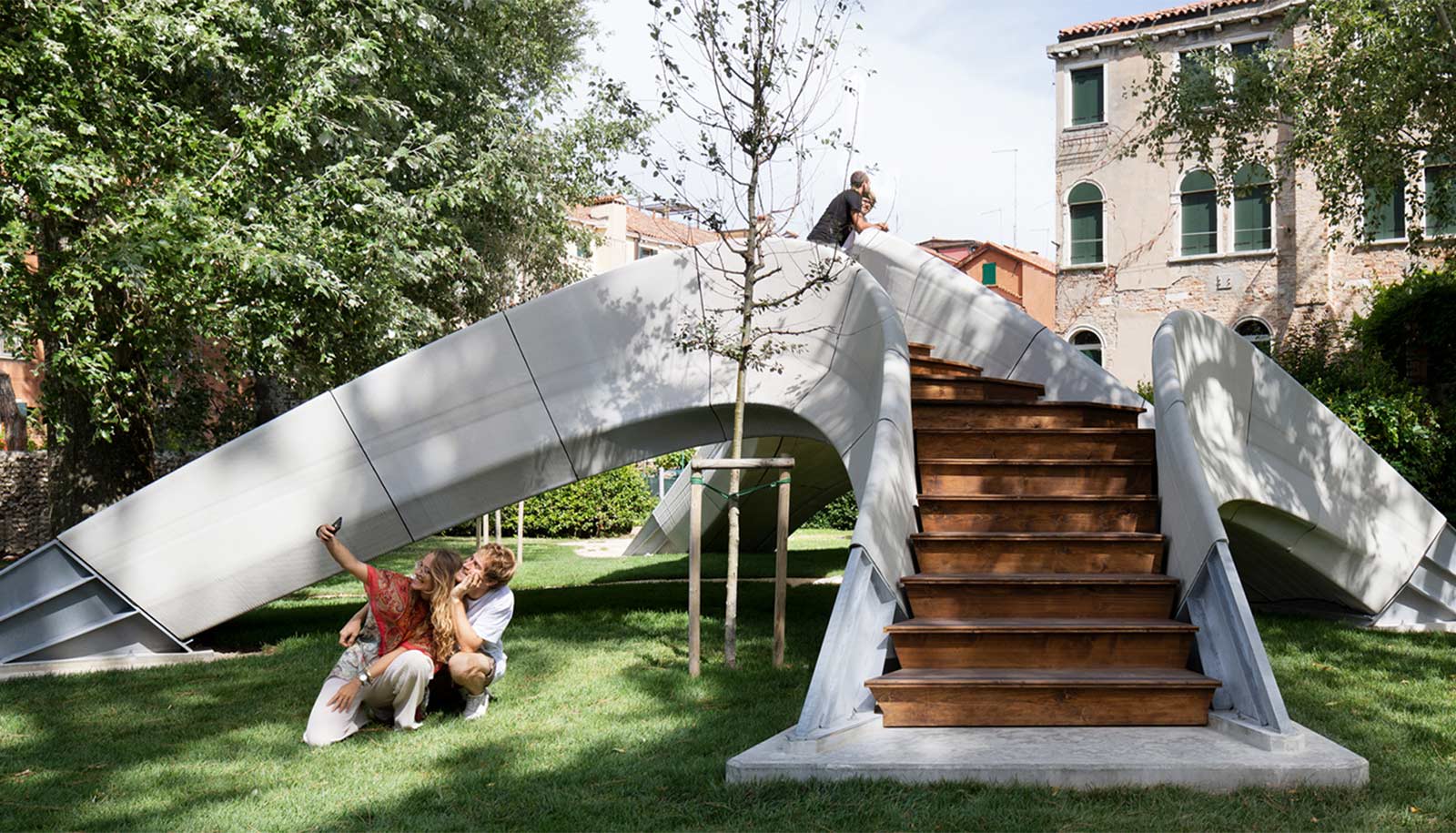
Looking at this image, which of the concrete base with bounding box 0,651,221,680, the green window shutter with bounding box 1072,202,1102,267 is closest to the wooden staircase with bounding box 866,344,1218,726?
the concrete base with bounding box 0,651,221,680

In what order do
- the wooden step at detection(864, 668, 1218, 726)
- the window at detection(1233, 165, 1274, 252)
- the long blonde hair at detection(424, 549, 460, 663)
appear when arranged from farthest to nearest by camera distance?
the window at detection(1233, 165, 1274, 252) → the long blonde hair at detection(424, 549, 460, 663) → the wooden step at detection(864, 668, 1218, 726)

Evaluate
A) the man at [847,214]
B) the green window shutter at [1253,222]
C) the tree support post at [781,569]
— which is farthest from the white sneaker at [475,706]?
the green window shutter at [1253,222]

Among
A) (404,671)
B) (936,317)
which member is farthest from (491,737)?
(936,317)

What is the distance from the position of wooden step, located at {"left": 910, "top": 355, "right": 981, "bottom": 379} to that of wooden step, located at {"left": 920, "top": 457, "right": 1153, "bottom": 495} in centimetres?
185

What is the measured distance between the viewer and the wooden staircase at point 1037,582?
494 cm

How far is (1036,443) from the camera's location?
718cm

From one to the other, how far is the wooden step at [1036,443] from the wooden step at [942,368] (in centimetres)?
145

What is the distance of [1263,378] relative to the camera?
8.12 metres

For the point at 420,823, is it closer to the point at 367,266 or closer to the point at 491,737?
the point at 491,737

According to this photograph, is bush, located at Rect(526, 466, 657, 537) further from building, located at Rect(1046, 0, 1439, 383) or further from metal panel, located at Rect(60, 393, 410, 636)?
metal panel, located at Rect(60, 393, 410, 636)

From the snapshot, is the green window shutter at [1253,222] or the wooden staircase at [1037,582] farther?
the green window shutter at [1253,222]

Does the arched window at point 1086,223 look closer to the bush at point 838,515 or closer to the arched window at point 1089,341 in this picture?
the arched window at point 1089,341

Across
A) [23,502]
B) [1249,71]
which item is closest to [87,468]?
[23,502]

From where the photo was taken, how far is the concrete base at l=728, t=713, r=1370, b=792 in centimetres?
420
